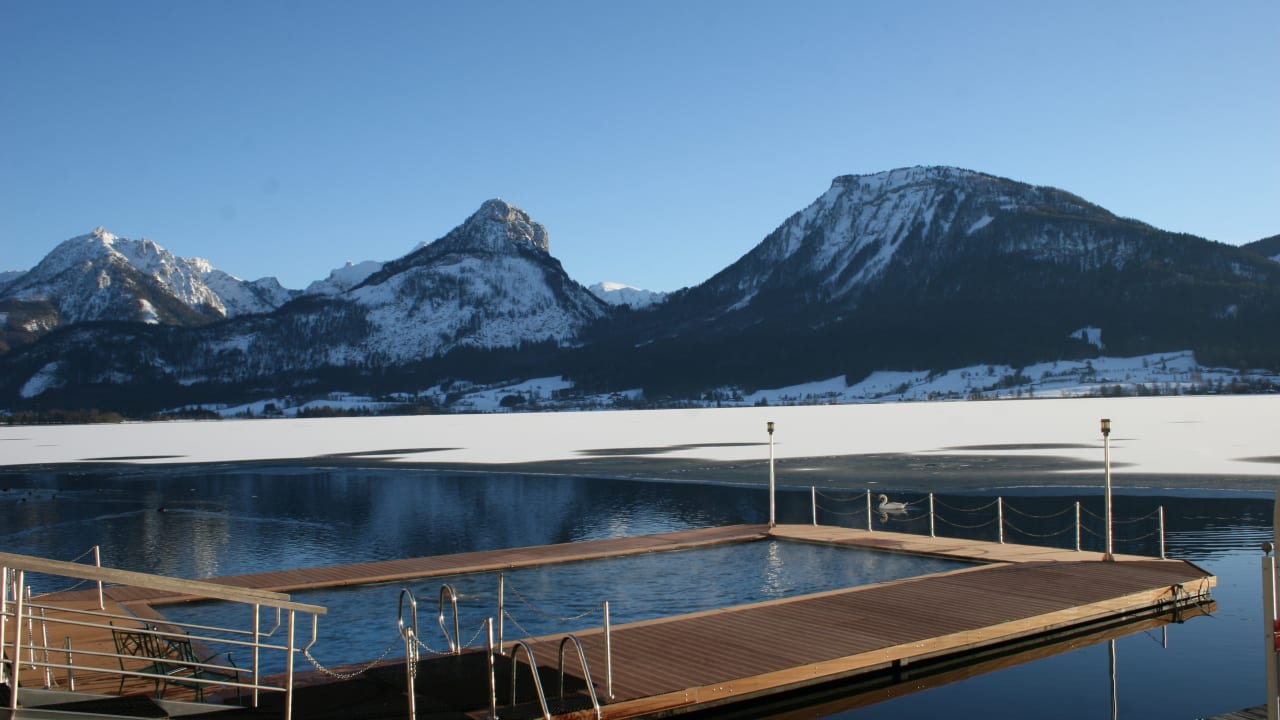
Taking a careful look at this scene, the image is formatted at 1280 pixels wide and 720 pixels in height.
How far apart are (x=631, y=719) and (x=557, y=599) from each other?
7.36m

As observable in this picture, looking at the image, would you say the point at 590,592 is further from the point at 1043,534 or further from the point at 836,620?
the point at 1043,534

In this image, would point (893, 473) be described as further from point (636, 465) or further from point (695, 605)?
point (695, 605)

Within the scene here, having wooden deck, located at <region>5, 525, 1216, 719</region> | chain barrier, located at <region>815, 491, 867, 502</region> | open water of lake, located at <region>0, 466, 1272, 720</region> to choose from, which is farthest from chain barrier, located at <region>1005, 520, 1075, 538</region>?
chain barrier, located at <region>815, 491, 867, 502</region>

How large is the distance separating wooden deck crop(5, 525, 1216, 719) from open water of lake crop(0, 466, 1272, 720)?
26.0 inches

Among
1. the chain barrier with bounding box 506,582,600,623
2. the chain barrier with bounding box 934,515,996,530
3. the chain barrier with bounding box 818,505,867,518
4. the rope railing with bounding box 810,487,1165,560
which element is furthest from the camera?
the chain barrier with bounding box 818,505,867,518

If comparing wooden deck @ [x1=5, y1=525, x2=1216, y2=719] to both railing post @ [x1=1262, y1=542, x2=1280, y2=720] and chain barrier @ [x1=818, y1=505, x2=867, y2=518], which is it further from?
chain barrier @ [x1=818, y1=505, x2=867, y2=518]

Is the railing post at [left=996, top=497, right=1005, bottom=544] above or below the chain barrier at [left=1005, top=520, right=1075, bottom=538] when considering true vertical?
above

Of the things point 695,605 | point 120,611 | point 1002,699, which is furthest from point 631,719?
point 120,611

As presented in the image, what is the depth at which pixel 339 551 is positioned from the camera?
87.8 feet

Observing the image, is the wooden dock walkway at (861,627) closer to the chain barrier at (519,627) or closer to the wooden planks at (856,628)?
the wooden planks at (856,628)

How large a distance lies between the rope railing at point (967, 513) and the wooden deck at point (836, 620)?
15.0 feet

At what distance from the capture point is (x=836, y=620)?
51.8 feet

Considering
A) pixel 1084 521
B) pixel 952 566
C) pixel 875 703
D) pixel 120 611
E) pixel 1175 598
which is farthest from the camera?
pixel 1084 521

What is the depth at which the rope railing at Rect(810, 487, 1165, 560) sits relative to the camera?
26.8 metres
